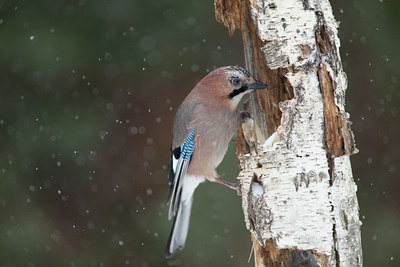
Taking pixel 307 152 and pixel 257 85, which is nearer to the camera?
pixel 307 152

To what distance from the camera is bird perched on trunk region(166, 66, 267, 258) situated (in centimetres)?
Result: 305

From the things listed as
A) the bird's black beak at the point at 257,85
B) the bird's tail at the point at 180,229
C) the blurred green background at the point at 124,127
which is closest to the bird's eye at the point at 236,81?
the bird's black beak at the point at 257,85

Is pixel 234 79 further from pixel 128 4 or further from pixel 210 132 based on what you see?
pixel 128 4

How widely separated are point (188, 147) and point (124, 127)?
139cm

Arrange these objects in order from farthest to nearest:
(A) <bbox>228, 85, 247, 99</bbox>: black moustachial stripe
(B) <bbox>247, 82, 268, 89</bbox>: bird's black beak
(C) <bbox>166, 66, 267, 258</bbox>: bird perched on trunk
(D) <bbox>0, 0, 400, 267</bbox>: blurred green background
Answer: (D) <bbox>0, 0, 400, 267</bbox>: blurred green background
(C) <bbox>166, 66, 267, 258</bbox>: bird perched on trunk
(A) <bbox>228, 85, 247, 99</bbox>: black moustachial stripe
(B) <bbox>247, 82, 268, 89</bbox>: bird's black beak

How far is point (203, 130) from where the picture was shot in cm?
320

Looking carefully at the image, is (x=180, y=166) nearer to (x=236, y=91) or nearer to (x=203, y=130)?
(x=203, y=130)

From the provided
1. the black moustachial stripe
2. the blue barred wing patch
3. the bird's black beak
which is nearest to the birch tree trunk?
the bird's black beak

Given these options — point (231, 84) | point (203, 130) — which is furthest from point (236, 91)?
point (203, 130)

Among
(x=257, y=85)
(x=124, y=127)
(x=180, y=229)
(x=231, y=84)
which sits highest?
(x=124, y=127)

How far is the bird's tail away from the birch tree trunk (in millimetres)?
1123

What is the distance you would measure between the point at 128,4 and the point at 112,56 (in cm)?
48

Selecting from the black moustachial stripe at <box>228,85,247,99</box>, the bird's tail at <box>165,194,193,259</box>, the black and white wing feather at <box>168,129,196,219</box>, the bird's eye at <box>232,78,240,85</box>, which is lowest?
the bird's tail at <box>165,194,193,259</box>

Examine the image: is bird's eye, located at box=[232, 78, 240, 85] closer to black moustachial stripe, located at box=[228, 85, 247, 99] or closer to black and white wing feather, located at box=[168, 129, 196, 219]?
black moustachial stripe, located at box=[228, 85, 247, 99]
